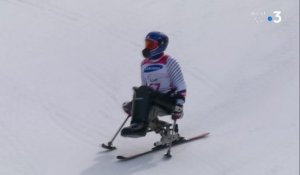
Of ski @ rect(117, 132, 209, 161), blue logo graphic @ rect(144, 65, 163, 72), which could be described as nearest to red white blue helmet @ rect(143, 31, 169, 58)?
blue logo graphic @ rect(144, 65, 163, 72)

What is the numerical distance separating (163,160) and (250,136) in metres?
1.39

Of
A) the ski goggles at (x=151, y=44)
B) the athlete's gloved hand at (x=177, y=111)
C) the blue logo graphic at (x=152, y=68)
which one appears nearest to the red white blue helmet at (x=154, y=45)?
the ski goggles at (x=151, y=44)

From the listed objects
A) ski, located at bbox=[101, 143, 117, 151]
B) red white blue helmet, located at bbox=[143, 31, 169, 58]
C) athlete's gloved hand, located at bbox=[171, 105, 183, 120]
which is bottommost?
ski, located at bbox=[101, 143, 117, 151]

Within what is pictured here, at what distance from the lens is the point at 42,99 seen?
894 cm

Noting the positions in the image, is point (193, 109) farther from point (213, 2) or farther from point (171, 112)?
point (213, 2)

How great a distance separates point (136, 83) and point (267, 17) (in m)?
4.46

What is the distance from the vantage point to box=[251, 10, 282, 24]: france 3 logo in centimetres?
1291

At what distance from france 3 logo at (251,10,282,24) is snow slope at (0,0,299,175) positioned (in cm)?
6

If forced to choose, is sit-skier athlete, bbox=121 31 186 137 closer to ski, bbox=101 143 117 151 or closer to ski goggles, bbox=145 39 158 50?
ski goggles, bbox=145 39 158 50

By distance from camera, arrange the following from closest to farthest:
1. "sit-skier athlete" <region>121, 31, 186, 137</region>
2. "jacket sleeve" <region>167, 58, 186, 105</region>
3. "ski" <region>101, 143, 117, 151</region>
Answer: "sit-skier athlete" <region>121, 31, 186, 137</region>, "jacket sleeve" <region>167, 58, 186, 105</region>, "ski" <region>101, 143, 117, 151</region>

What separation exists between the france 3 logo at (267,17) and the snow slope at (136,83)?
0.19ft

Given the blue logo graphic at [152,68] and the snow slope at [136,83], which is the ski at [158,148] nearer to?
the snow slope at [136,83]

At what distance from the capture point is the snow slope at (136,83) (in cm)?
724

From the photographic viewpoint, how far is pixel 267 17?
13.3 metres
